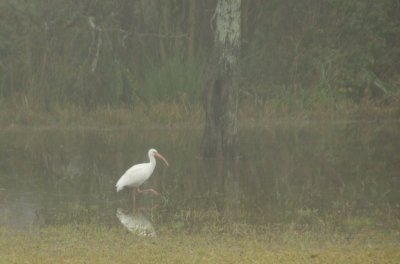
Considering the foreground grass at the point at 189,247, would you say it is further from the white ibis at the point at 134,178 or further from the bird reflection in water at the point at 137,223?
the white ibis at the point at 134,178

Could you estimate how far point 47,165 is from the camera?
57.6 ft

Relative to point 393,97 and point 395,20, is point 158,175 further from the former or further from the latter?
point 395,20

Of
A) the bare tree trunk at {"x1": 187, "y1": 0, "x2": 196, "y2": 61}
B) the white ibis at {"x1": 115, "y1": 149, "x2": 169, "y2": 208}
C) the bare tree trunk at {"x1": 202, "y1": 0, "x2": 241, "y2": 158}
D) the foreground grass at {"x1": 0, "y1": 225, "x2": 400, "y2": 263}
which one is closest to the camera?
the foreground grass at {"x1": 0, "y1": 225, "x2": 400, "y2": 263}

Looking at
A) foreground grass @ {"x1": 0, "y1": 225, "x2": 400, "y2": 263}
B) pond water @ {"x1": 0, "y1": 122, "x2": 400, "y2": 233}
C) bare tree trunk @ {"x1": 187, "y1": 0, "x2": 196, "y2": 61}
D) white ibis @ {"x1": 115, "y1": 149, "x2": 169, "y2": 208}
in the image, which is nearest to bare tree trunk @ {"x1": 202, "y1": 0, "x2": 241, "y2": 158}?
pond water @ {"x1": 0, "y1": 122, "x2": 400, "y2": 233}

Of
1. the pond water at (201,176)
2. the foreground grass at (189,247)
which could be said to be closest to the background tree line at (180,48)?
the pond water at (201,176)

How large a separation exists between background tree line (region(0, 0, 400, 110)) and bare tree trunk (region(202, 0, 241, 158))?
543 centimetres

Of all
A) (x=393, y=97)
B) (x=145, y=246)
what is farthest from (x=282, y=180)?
(x=393, y=97)

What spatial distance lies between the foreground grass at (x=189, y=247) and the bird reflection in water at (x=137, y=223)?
0.45 feet

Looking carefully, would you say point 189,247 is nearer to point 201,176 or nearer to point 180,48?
point 201,176

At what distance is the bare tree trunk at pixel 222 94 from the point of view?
677 inches

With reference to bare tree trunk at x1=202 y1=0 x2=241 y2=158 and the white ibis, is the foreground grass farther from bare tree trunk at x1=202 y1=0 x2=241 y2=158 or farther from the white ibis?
bare tree trunk at x1=202 y1=0 x2=241 y2=158

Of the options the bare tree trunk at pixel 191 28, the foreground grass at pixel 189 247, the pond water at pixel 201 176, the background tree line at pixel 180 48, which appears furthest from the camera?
the bare tree trunk at pixel 191 28

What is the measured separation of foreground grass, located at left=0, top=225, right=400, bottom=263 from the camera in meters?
9.23

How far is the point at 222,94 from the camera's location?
1730cm
